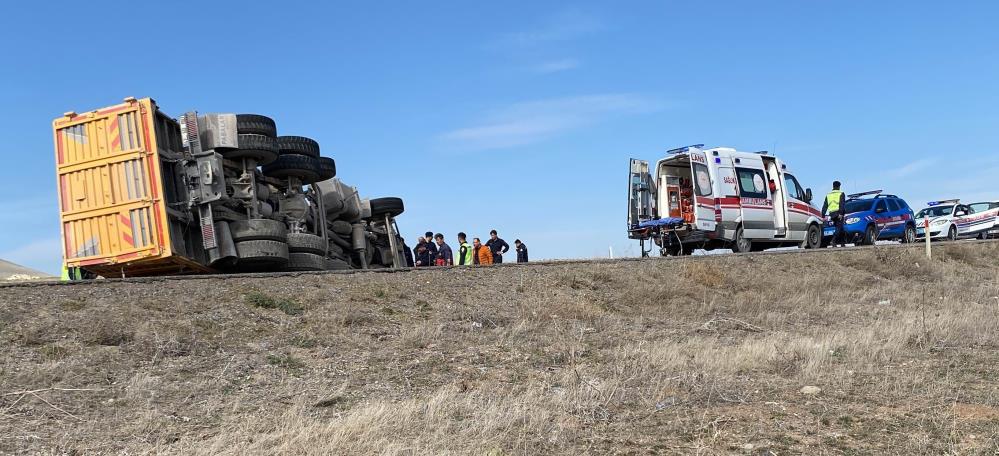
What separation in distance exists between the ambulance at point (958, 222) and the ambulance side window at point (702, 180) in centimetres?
1394

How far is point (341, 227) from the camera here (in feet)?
60.9

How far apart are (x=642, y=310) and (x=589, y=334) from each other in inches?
94.9

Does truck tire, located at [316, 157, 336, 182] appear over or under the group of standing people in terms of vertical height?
over

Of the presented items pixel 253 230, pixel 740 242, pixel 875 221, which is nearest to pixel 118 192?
pixel 253 230

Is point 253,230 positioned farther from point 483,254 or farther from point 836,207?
point 836,207

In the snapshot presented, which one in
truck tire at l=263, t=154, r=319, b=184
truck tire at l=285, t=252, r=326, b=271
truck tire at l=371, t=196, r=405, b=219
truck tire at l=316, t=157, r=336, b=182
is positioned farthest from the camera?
truck tire at l=371, t=196, r=405, b=219

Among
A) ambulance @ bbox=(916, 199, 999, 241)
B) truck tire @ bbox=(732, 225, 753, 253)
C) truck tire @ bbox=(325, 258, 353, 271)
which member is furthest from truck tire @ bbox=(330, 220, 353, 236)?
ambulance @ bbox=(916, 199, 999, 241)

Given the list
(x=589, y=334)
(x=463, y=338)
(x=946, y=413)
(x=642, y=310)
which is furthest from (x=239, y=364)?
(x=642, y=310)

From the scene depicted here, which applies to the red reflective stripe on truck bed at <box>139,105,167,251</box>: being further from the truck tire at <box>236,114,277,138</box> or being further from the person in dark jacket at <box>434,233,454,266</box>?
the person in dark jacket at <box>434,233,454,266</box>

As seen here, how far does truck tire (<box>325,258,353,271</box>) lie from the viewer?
54.4ft

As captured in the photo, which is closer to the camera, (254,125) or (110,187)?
(110,187)

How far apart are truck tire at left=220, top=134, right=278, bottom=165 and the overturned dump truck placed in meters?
0.02

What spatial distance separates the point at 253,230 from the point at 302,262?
53.6 inches

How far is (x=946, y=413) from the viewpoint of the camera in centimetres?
654
